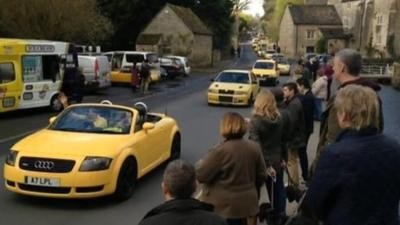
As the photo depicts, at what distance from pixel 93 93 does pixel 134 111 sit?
1985cm

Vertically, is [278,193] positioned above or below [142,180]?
above

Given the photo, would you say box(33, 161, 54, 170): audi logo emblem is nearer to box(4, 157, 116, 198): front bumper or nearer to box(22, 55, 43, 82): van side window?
box(4, 157, 116, 198): front bumper

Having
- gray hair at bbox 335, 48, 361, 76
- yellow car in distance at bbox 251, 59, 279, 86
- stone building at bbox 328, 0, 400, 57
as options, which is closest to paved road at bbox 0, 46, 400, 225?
gray hair at bbox 335, 48, 361, 76

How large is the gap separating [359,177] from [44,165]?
18.4 ft

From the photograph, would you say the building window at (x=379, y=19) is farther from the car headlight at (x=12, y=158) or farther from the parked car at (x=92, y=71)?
the car headlight at (x=12, y=158)

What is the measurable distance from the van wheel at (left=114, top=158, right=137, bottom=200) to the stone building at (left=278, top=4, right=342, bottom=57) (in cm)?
8916

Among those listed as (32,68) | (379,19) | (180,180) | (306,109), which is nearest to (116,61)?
(32,68)

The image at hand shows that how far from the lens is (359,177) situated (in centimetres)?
338

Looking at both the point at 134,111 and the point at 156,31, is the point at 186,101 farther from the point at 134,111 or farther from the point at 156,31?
the point at 156,31

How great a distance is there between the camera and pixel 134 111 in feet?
32.3

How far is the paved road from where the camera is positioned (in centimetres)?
779

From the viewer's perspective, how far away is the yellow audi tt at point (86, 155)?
26.5ft

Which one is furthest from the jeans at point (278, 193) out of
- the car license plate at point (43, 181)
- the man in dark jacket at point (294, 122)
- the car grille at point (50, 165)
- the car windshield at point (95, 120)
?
the car windshield at point (95, 120)

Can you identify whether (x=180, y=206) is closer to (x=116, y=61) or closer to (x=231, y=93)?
(x=231, y=93)
